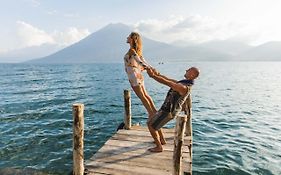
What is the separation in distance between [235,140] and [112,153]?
9.46 metres

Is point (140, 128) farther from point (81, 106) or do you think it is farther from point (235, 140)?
point (235, 140)

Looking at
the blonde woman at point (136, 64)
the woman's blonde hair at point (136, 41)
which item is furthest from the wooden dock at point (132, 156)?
the woman's blonde hair at point (136, 41)

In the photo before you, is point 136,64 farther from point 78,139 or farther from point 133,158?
point 133,158

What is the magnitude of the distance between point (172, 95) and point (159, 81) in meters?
0.60

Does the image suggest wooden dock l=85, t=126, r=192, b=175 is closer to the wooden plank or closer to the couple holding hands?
the wooden plank

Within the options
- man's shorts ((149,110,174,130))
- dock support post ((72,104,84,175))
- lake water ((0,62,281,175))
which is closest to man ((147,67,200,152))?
man's shorts ((149,110,174,130))

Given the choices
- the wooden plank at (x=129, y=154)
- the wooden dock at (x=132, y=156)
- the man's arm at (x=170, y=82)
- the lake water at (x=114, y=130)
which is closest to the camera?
the wooden dock at (x=132, y=156)

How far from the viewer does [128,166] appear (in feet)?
23.3

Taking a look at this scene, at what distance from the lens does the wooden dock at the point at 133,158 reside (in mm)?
6910

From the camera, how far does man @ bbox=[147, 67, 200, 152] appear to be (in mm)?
6930

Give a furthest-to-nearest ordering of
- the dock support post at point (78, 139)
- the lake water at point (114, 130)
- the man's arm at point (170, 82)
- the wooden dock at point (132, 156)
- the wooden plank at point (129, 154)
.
Result: the lake water at point (114, 130) < the wooden plank at point (129, 154) < the man's arm at point (170, 82) < the dock support post at point (78, 139) < the wooden dock at point (132, 156)

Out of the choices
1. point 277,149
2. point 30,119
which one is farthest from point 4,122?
point 277,149

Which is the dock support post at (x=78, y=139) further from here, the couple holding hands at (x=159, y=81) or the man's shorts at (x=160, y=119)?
the man's shorts at (x=160, y=119)

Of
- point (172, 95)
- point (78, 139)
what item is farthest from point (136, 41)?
point (78, 139)
